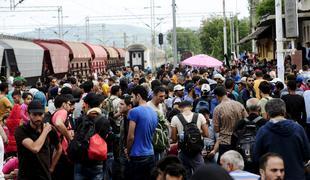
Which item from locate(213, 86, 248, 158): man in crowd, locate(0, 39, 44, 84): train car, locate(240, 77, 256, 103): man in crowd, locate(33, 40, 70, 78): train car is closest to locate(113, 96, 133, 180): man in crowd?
locate(213, 86, 248, 158): man in crowd

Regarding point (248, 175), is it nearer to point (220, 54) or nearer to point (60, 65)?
A: point (60, 65)

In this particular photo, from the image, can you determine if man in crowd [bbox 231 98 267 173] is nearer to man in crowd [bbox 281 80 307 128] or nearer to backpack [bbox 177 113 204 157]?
backpack [bbox 177 113 204 157]

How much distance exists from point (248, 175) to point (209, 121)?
4.50 meters

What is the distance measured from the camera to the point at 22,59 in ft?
117

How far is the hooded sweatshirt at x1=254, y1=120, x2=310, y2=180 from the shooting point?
25.6ft

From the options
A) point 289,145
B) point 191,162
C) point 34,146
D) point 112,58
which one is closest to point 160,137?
point 191,162

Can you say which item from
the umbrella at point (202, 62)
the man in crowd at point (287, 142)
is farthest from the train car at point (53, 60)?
the man in crowd at point (287, 142)

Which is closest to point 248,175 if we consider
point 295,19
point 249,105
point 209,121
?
point 249,105

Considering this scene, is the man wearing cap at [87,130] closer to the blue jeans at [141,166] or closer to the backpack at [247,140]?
the blue jeans at [141,166]

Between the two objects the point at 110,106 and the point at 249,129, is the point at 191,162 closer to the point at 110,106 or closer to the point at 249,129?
the point at 249,129

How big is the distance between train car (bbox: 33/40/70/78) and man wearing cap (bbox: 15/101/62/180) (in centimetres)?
3327

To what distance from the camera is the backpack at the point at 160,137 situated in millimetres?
9648

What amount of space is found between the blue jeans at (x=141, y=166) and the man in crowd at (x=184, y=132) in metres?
0.60

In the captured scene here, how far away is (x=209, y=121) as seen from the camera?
11.3 meters
